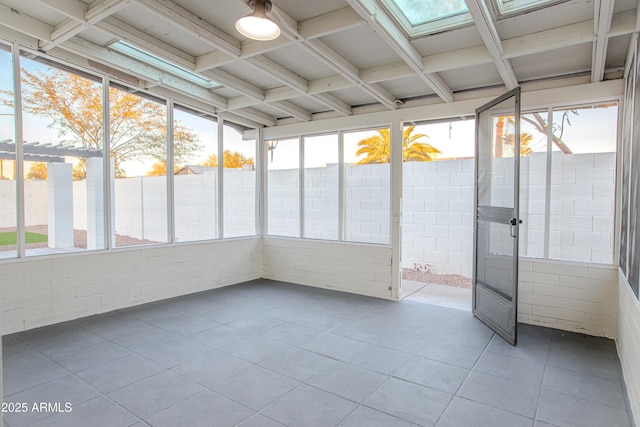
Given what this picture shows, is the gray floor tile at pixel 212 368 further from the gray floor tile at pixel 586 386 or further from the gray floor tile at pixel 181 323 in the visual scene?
the gray floor tile at pixel 586 386

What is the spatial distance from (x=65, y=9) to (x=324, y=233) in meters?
3.99

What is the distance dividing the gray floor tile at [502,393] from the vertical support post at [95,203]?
3966 mm

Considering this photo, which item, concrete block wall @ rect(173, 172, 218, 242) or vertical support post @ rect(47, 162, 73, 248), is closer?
vertical support post @ rect(47, 162, 73, 248)

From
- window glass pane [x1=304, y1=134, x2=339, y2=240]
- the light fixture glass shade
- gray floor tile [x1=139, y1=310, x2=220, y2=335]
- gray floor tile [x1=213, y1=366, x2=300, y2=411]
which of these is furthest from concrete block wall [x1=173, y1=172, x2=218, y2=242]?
the light fixture glass shade

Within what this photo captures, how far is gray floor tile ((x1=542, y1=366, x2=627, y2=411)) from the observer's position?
257 cm

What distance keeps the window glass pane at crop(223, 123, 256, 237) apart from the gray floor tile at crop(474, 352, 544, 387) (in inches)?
157

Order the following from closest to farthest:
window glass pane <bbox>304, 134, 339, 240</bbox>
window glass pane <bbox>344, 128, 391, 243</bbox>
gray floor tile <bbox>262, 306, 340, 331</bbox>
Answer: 1. gray floor tile <bbox>262, 306, 340, 331</bbox>
2. window glass pane <bbox>344, 128, 391, 243</bbox>
3. window glass pane <bbox>304, 134, 339, 240</bbox>

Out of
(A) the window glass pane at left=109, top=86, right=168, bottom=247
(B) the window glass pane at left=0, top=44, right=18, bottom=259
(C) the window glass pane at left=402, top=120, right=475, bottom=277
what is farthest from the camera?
(C) the window glass pane at left=402, top=120, right=475, bottom=277

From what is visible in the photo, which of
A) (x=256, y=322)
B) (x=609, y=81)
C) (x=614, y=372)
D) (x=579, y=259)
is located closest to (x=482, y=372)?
(x=614, y=372)

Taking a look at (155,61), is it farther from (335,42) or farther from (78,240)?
(78,240)

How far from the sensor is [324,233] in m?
5.73

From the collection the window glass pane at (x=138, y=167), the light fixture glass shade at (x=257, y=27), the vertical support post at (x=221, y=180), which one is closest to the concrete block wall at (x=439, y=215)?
the vertical support post at (x=221, y=180)

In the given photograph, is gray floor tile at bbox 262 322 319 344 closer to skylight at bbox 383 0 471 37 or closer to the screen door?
the screen door

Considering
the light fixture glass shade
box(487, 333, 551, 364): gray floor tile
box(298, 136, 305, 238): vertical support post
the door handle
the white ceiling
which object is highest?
the white ceiling
